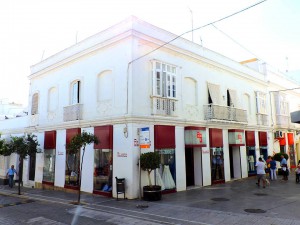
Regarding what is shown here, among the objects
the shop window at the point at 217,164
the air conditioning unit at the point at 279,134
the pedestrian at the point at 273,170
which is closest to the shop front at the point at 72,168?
the shop window at the point at 217,164

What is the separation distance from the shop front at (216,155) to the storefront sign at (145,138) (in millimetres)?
6289

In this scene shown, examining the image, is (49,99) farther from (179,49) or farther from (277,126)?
(277,126)

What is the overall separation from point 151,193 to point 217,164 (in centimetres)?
686

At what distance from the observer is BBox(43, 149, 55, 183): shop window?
16969mm

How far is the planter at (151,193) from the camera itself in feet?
37.6

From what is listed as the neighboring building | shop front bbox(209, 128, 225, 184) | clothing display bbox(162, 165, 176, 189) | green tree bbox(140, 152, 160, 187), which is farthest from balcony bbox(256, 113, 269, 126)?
green tree bbox(140, 152, 160, 187)

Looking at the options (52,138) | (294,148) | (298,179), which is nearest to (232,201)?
(298,179)

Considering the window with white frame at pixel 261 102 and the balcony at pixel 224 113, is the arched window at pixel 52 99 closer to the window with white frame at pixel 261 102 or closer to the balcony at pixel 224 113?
the balcony at pixel 224 113

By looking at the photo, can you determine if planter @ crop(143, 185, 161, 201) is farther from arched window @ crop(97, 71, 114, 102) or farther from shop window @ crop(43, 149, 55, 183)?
shop window @ crop(43, 149, 55, 183)

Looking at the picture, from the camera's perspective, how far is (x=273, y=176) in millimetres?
18406

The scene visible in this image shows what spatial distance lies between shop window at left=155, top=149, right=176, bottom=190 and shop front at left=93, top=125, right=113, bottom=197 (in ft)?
7.95

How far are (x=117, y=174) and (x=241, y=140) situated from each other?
10452 mm

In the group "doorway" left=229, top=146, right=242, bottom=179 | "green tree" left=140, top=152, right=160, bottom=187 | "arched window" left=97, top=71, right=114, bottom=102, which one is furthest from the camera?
"doorway" left=229, top=146, right=242, bottom=179

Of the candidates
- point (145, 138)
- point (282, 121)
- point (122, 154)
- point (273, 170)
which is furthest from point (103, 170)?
point (282, 121)
